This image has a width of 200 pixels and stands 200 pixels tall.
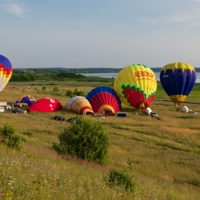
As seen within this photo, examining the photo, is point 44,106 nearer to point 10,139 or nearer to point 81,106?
point 81,106

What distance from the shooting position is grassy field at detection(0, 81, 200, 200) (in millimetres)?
5941

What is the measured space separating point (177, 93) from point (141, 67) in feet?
29.9

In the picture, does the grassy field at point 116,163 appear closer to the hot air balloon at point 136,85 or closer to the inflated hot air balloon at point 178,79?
the hot air balloon at point 136,85

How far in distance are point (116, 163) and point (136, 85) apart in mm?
21455

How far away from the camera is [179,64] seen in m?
43.8

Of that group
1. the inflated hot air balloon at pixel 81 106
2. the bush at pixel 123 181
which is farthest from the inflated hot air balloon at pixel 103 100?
the bush at pixel 123 181

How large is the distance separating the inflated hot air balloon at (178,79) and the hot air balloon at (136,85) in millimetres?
5513

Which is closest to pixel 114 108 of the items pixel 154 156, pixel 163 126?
pixel 163 126

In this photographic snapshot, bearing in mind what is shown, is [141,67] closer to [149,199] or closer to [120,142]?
[120,142]

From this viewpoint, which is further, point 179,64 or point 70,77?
point 70,77

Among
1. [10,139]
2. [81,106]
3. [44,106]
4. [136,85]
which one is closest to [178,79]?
[136,85]

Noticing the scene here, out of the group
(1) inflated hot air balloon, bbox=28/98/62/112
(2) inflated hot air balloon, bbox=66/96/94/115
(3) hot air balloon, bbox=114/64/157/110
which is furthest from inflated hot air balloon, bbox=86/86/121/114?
(1) inflated hot air balloon, bbox=28/98/62/112

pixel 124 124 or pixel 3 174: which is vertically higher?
pixel 3 174

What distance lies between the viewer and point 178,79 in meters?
43.1
